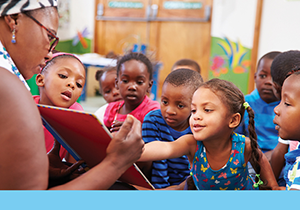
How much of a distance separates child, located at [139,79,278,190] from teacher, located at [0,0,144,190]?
46 cm

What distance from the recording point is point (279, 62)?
5.89 ft

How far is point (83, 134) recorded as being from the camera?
0.84 meters

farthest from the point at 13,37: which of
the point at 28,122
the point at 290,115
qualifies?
the point at 290,115

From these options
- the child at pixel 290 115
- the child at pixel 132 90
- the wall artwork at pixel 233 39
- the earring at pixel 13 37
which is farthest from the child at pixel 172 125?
the wall artwork at pixel 233 39

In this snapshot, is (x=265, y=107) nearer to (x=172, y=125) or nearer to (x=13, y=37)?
(x=172, y=125)

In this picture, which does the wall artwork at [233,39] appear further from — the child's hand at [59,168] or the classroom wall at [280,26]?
the child's hand at [59,168]

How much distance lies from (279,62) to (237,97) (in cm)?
69

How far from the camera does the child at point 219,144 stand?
1226mm

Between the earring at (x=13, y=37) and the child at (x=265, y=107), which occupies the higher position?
the earring at (x=13, y=37)

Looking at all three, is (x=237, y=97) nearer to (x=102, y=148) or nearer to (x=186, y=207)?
(x=102, y=148)

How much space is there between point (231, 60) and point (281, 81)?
407 centimetres

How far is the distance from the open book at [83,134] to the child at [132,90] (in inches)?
Answer: 36.1

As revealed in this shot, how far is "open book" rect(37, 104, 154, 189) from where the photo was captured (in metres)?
0.74

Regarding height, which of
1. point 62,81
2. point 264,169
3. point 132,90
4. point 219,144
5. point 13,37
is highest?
point 13,37
